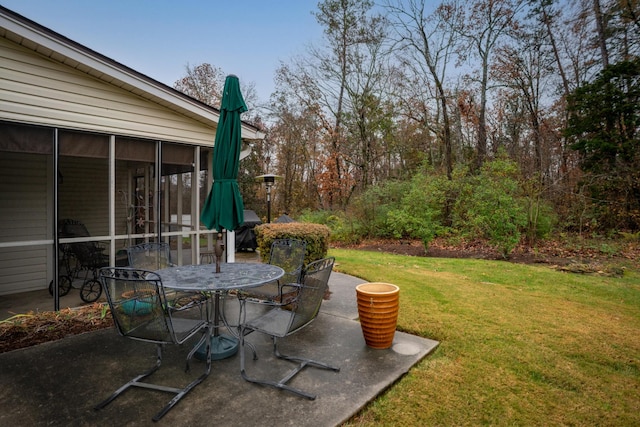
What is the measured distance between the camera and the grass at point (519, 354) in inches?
92.5

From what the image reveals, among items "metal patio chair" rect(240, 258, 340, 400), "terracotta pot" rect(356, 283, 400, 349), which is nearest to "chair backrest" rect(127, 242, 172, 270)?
"metal patio chair" rect(240, 258, 340, 400)

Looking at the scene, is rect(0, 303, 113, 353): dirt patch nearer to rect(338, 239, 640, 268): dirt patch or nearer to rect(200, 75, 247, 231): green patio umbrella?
rect(200, 75, 247, 231): green patio umbrella

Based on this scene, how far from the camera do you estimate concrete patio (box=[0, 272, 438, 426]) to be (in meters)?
2.19

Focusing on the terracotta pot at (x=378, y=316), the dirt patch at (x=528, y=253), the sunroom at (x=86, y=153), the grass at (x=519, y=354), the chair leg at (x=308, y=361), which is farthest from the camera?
the dirt patch at (x=528, y=253)

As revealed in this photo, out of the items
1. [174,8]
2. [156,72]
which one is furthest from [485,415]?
[156,72]

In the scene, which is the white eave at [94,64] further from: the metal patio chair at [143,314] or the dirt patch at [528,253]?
the dirt patch at [528,253]

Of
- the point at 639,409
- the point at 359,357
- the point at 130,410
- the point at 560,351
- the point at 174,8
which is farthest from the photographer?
the point at 174,8

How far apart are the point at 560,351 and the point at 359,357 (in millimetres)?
1987

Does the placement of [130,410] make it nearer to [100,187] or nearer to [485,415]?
[485,415]

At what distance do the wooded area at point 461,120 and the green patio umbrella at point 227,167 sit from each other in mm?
7100

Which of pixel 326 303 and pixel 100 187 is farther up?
pixel 100 187

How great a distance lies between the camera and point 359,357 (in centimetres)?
307

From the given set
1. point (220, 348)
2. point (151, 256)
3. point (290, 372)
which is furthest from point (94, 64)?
point (290, 372)

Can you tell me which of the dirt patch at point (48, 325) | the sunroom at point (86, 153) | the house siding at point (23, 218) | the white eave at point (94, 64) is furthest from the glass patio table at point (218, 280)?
the house siding at point (23, 218)
